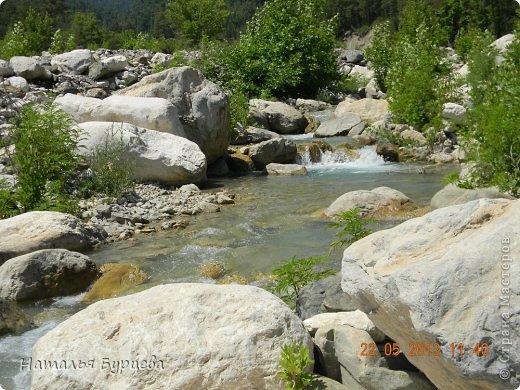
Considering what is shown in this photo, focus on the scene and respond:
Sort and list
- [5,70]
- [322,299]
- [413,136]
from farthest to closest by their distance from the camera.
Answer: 1. [5,70]
2. [413,136]
3. [322,299]

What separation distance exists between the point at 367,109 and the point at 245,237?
507 inches

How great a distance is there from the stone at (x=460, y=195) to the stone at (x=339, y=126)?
349 inches

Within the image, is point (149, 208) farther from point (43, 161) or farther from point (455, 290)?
point (455, 290)

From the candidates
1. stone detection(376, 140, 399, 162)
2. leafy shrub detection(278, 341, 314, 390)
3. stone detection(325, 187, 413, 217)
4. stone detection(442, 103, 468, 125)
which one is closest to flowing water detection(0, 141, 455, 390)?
stone detection(325, 187, 413, 217)

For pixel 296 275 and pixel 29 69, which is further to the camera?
pixel 29 69

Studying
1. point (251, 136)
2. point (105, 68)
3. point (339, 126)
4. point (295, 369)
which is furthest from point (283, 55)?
point (295, 369)

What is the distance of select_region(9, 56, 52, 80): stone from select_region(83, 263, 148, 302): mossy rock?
523 inches

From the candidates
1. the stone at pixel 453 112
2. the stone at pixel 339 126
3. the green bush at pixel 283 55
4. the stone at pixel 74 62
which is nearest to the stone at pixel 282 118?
the stone at pixel 339 126

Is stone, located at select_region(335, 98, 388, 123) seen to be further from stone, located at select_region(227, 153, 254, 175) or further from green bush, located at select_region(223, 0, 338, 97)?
stone, located at select_region(227, 153, 254, 175)

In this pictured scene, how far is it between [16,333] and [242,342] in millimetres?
2906

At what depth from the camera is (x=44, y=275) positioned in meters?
6.65

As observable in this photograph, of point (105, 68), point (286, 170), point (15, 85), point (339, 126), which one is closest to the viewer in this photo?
point (286, 170)

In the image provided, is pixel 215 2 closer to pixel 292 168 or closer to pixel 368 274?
pixel 292 168

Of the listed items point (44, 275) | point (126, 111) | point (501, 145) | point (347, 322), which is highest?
point (126, 111)
